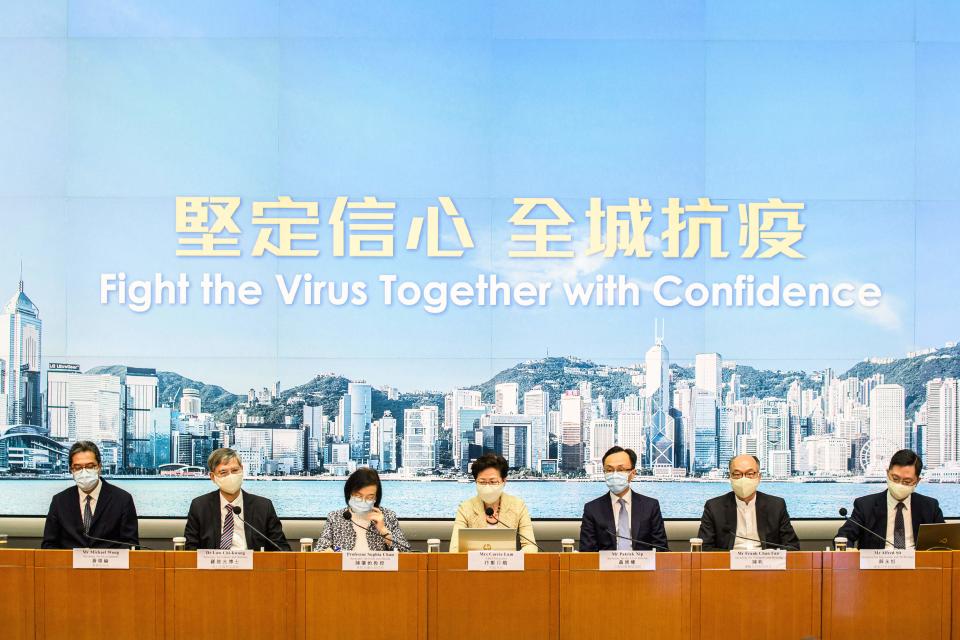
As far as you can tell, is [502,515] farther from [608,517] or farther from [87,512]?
[87,512]

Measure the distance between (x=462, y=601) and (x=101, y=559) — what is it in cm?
148

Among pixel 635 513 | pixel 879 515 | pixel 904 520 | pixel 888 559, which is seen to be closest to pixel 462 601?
pixel 635 513

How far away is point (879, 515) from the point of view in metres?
4.55

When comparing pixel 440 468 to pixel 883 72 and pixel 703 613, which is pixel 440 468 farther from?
pixel 883 72

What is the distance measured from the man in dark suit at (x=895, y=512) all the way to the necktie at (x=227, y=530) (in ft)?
10.2

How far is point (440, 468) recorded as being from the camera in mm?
5516

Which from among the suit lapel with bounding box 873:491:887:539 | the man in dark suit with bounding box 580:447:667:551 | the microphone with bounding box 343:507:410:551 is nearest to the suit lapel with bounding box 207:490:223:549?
the microphone with bounding box 343:507:410:551

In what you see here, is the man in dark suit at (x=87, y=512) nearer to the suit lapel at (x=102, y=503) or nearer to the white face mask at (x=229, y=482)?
the suit lapel at (x=102, y=503)

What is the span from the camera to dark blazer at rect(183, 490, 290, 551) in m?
4.31

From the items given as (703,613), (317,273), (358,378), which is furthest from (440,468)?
(703,613)

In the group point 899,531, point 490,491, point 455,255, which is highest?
point 455,255

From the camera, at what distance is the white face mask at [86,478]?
4.33m

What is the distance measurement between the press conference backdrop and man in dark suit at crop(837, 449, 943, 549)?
935 millimetres

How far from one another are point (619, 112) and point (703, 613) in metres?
3.23
